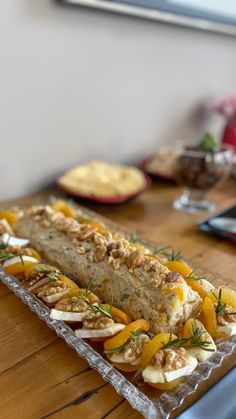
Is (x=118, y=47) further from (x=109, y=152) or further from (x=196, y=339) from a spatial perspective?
(x=196, y=339)

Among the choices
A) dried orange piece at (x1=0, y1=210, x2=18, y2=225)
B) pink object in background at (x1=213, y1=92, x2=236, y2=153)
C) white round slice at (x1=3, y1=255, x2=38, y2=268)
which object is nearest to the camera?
white round slice at (x1=3, y1=255, x2=38, y2=268)

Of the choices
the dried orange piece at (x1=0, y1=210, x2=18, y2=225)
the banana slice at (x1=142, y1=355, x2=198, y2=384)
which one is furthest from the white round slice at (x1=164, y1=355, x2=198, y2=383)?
the dried orange piece at (x1=0, y1=210, x2=18, y2=225)

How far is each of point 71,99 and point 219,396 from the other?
0.83m

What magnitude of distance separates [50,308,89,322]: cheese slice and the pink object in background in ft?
3.85

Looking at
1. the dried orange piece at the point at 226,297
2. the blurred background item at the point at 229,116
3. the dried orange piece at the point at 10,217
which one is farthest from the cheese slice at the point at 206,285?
the blurred background item at the point at 229,116

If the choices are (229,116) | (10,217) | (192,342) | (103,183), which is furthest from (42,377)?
(229,116)

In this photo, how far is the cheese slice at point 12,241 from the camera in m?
0.72

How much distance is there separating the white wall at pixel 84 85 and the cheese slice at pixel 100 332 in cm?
58

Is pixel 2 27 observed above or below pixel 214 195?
above

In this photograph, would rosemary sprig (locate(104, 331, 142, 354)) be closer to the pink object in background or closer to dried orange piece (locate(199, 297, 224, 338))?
dried orange piece (locate(199, 297, 224, 338))


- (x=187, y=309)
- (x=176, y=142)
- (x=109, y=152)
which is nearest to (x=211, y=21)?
(x=176, y=142)

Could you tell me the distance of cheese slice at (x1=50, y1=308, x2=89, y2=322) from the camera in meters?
0.54

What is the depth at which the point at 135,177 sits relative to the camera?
1.13 meters

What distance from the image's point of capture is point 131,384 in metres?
0.46
